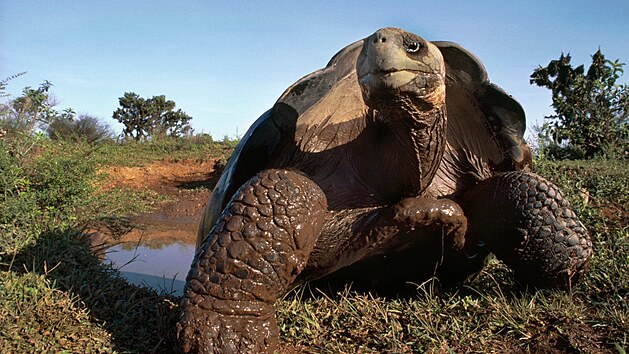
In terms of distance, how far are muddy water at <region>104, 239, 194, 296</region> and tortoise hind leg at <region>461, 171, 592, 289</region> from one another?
2.21m

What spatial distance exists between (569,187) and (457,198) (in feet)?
6.61

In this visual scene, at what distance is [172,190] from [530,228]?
442 inches

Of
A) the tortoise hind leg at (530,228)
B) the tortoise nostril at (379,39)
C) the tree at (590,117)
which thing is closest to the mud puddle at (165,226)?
the tortoise hind leg at (530,228)

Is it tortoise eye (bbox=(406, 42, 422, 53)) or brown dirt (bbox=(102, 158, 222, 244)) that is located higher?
tortoise eye (bbox=(406, 42, 422, 53))

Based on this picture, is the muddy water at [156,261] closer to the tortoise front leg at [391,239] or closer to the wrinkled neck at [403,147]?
the tortoise front leg at [391,239]

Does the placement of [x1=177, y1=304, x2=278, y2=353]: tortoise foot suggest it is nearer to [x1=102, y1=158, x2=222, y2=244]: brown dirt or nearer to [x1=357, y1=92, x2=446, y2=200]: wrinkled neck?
[x1=357, y1=92, x2=446, y2=200]: wrinkled neck

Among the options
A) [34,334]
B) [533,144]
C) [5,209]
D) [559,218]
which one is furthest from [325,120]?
[533,144]

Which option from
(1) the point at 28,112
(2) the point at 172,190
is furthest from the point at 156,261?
(2) the point at 172,190

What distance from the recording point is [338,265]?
2393 mm

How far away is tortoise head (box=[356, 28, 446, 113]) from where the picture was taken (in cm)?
166

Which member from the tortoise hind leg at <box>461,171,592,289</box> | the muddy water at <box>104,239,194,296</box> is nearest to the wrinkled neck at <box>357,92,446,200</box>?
the tortoise hind leg at <box>461,171,592,289</box>

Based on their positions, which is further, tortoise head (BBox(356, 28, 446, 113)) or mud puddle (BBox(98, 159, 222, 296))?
mud puddle (BBox(98, 159, 222, 296))

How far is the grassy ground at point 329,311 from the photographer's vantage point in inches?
82.9

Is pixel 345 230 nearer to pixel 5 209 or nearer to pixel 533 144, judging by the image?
pixel 5 209
